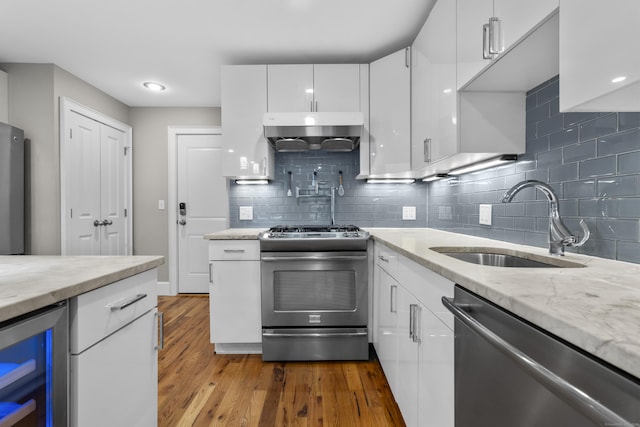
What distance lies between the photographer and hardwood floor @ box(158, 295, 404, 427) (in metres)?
1.57

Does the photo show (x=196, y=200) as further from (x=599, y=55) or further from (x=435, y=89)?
(x=599, y=55)

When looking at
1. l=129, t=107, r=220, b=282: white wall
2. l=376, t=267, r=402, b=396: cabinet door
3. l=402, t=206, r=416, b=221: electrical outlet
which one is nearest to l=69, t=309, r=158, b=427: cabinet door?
l=376, t=267, r=402, b=396: cabinet door

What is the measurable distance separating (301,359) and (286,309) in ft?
1.21

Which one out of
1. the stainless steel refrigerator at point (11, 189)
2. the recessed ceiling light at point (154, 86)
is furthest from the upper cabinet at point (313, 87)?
the stainless steel refrigerator at point (11, 189)

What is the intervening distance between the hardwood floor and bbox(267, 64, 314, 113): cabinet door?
1.98 metres

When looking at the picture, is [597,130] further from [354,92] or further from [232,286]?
[232,286]

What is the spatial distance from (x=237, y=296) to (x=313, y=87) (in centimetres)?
177

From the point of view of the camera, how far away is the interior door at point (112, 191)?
11.0 feet

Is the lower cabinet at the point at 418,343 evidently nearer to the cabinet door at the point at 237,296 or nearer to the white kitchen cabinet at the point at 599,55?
the white kitchen cabinet at the point at 599,55

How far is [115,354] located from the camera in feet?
3.15

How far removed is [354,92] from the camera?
2.49 metres

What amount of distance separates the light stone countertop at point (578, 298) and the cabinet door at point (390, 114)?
1.43 meters

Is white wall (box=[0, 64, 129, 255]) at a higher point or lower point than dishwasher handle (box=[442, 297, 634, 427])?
higher

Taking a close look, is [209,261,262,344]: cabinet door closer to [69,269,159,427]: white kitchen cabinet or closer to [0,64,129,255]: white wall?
[69,269,159,427]: white kitchen cabinet
